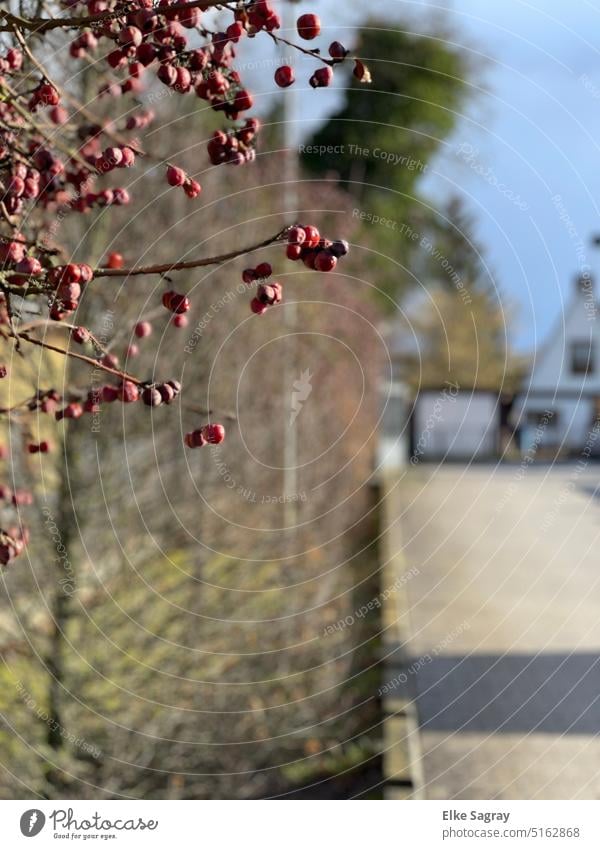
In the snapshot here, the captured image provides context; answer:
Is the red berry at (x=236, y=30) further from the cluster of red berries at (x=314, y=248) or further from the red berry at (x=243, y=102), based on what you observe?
the cluster of red berries at (x=314, y=248)

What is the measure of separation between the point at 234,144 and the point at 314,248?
0.32m

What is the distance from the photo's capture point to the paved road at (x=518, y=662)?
3301 millimetres

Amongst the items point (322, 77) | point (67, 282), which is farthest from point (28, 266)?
point (322, 77)

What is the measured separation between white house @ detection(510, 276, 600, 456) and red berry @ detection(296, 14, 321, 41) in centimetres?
239

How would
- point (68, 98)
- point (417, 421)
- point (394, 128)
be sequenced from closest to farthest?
point (68, 98), point (394, 128), point (417, 421)

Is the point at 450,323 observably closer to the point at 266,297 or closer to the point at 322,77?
the point at 322,77

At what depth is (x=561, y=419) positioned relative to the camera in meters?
5.73

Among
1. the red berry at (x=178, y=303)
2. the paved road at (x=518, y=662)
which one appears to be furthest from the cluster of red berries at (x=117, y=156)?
the paved road at (x=518, y=662)

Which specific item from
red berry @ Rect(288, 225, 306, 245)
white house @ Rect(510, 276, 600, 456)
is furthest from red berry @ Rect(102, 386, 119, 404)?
white house @ Rect(510, 276, 600, 456)

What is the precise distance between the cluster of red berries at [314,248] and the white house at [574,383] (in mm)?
2545

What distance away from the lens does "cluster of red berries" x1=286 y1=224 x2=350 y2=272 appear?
1356mm

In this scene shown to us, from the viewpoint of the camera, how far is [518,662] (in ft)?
13.8

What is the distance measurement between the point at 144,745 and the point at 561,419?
2.87 metres
